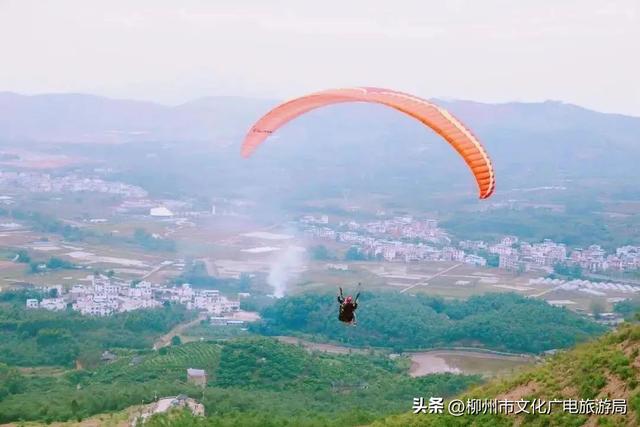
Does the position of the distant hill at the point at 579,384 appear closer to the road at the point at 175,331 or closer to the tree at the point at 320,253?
the road at the point at 175,331

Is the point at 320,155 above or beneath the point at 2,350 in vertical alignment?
above

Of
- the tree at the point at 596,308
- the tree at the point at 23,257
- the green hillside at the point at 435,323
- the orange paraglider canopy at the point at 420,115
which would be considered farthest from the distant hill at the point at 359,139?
the orange paraglider canopy at the point at 420,115

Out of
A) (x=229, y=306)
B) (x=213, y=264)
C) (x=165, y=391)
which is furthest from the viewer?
(x=213, y=264)

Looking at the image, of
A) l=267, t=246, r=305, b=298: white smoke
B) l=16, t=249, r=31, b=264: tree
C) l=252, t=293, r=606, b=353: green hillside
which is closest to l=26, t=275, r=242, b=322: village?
l=267, t=246, r=305, b=298: white smoke

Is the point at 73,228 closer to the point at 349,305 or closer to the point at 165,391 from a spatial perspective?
the point at 165,391

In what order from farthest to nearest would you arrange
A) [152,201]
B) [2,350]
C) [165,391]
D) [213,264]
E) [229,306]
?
→ 1. [152,201]
2. [213,264]
3. [229,306]
4. [2,350]
5. [165,391]

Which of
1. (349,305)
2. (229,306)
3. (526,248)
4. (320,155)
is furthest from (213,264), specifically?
(320,155)

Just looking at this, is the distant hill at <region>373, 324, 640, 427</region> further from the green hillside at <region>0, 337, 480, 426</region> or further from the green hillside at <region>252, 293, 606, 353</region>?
the green hillside at <region>252, 293, 606, 353</region>
